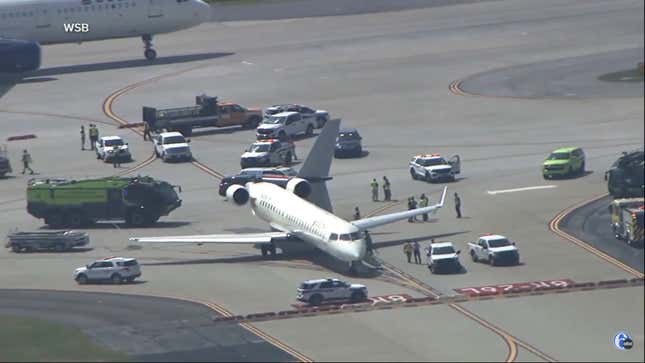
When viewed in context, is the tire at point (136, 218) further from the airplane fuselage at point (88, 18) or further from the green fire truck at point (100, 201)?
the airplane fuselage at point (88, 18)

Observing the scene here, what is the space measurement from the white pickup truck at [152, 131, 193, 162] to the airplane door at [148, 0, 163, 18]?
40.7 meters

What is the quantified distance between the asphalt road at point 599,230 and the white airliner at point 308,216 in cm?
821

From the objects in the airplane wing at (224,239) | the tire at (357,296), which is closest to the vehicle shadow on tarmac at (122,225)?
the airplane wing at (224,239)

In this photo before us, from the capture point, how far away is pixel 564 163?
4173 inches

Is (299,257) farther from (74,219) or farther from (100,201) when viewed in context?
(74,219)

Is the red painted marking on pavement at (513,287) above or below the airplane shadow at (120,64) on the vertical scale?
below

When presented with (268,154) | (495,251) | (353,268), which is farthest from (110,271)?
(268,154)

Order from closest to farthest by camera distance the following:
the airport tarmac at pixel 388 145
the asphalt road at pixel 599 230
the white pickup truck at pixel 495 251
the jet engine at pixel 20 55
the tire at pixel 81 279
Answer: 1. the airport tarmac at pixel 388 145
2. the asphalt road at pixel 599 230
3. the white pickup truck at pixel 495 251
4. the tire at pixel 81 279
5. the jet engine at pixel 20 55

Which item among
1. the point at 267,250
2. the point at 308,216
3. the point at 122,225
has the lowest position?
the point at 267,250

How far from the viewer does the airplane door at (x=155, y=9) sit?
16175cm

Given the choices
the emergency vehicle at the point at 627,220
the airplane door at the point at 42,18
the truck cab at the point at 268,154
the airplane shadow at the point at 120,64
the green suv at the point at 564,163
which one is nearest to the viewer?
the emergency vehicle at the point at 627,220

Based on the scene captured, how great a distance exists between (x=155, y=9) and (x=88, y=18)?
7.26 m

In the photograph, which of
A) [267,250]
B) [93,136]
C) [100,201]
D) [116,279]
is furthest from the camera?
[93,136]

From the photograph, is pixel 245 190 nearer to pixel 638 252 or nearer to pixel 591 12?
pixel 638 252
